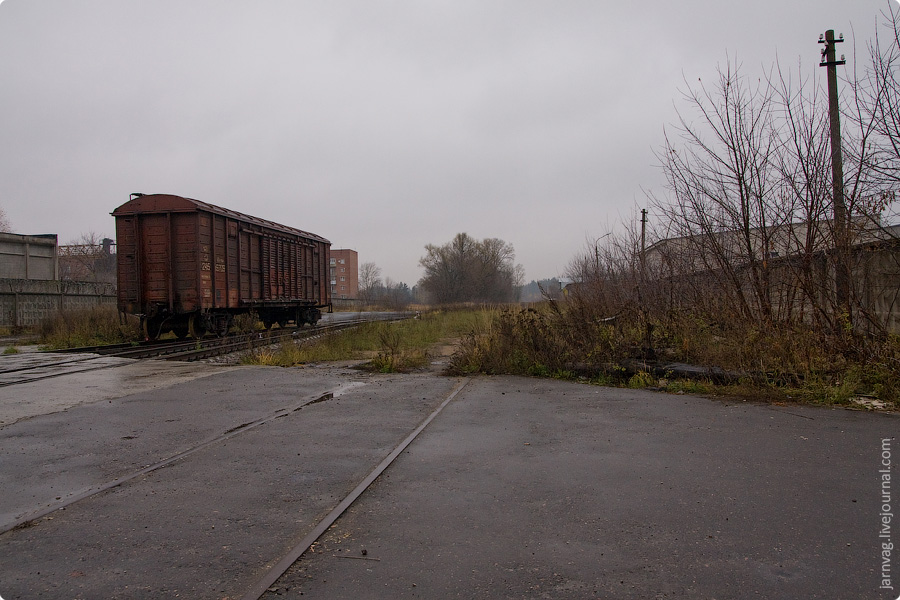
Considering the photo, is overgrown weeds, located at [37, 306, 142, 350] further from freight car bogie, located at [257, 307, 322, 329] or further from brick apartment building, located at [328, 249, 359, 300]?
brick apartment building, located at [328, 249, 359, 300]

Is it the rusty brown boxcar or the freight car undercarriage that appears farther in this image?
the freight car undercarriage

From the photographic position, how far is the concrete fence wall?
73.7 ft

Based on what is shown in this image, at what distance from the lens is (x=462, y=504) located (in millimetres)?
3713

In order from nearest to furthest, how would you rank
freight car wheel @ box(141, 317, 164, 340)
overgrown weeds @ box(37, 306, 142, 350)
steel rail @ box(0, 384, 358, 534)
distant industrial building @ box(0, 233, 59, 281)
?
steel rail @ box(0, 384, 358, 534) < freight car wheel @ box(141, 317, 164, 340) < overgrown weeds @ box(37, 306, 142, 350) < distant industrial building @ box(0, 233, 59, 281)

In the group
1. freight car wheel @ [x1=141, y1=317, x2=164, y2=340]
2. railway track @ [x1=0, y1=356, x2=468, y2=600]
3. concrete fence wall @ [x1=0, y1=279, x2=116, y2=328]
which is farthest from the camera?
concrete fence wall @ [x1=0, y1=279, x2=116, y2=328]

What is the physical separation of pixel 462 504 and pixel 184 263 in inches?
551

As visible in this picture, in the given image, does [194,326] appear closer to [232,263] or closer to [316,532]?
[232,263]

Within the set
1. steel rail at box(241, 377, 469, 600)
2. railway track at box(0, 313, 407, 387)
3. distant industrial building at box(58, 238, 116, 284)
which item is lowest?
steel rail at box(241, 377, 469, 600)

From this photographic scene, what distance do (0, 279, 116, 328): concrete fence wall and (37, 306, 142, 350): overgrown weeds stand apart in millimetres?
3304

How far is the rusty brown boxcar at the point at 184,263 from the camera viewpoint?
15.3 m

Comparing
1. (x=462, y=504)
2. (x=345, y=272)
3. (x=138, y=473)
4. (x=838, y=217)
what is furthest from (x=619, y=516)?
(x=345, y=272)

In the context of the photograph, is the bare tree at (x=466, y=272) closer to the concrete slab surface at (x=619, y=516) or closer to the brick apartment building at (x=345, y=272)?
the brick apartment building at (x=345, y=272)

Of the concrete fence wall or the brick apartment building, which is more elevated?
the brick apartment building

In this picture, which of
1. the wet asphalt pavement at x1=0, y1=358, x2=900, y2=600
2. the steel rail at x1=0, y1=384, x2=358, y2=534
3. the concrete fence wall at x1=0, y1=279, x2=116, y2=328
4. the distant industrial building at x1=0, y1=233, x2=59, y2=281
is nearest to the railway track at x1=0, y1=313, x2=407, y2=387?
the wet asphalt pavement at x1=0, y1=358, x2=900, y2=600
